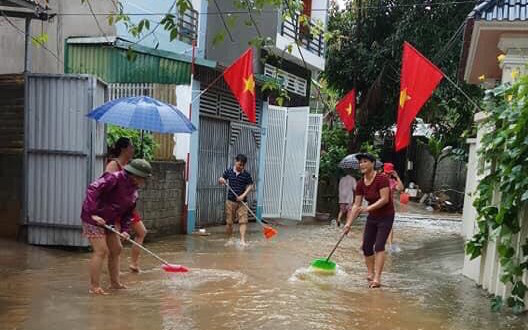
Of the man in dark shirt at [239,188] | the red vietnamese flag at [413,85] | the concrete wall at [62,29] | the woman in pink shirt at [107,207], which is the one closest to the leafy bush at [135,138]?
the man in dark shirt at [239,188]

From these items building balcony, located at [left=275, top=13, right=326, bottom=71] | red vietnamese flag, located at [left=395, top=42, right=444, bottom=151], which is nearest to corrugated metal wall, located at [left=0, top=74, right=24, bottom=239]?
red vietnamese flag, located at [left=395, top=42, right=444, bottom=151]

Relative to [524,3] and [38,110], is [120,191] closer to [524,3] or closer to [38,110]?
[38,110]

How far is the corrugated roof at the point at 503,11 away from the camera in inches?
284

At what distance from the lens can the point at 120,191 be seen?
566 centimetres

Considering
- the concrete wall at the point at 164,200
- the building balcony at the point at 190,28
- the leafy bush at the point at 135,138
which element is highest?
the building balcony at the point at 190,28

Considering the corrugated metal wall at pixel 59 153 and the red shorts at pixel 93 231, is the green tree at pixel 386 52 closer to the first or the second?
the corrugated metal wall at pixel 59 153

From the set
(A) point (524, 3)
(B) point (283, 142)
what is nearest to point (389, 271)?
(A) point (524, 3)

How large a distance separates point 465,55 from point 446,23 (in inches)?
355

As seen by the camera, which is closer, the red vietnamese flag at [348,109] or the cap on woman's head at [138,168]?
the cap on woman's head at [138,168]

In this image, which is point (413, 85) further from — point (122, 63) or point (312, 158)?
point (312, 158)

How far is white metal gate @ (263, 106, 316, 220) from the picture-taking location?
14266 millimetres

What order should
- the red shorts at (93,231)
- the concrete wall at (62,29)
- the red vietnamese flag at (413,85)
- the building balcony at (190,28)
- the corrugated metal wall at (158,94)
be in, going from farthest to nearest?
the building balcony at (190,28) < the concrete wall at (62,29) < the corrugated metal wall at (158,94) < the red vietnamese flag at (413,85) < the red shorts at (93,231)

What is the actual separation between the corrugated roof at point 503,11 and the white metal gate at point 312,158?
762 centimetres

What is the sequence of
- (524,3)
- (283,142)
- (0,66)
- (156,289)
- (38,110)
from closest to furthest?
(156,289) < (524,3) < (38,110) < (0,66) < (283,142)
